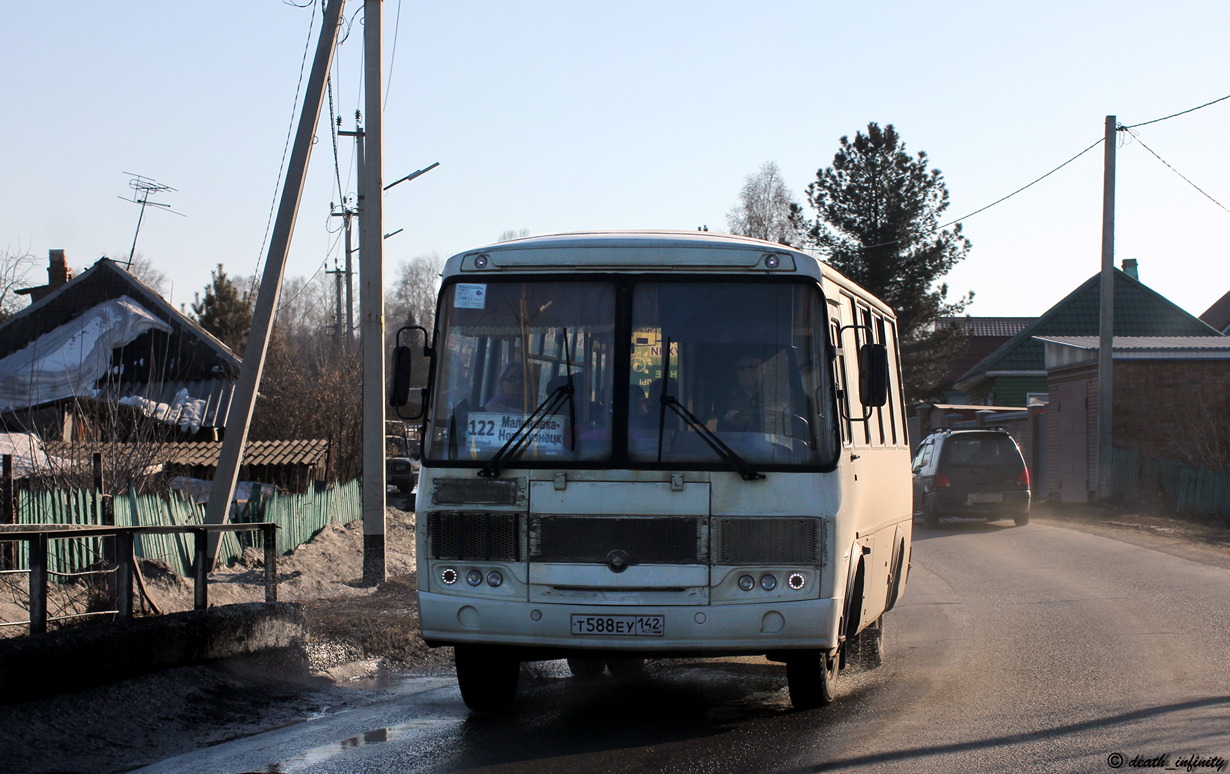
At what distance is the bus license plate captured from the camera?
22.2 feet

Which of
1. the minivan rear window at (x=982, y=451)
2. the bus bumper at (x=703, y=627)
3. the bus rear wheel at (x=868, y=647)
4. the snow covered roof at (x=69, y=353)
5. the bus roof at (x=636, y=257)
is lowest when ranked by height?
the bus rear wheel at (x=868, y=647)

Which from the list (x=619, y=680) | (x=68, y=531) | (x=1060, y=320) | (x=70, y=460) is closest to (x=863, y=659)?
(x=619, y=680)

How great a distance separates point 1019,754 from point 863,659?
3.28 metres

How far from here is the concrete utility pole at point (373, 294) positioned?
47.5ft

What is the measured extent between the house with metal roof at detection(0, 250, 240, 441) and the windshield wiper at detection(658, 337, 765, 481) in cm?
2193

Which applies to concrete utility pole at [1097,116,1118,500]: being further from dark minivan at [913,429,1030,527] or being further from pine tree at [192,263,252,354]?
pine tree at [192,263,252,354]

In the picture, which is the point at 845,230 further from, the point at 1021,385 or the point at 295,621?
the point at 295,621

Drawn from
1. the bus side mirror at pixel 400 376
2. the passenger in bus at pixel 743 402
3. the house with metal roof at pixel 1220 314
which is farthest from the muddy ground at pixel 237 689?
the house with metal roof at pixel 1220 314

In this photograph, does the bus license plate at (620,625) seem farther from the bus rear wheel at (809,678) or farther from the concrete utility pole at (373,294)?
the concrete utility pole at (373,294)

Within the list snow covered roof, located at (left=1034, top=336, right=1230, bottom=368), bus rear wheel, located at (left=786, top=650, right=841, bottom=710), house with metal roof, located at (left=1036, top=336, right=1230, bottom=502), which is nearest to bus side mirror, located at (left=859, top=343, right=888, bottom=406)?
bus rear wheel, located at (left=786, top=650, right=841, bottom=710)

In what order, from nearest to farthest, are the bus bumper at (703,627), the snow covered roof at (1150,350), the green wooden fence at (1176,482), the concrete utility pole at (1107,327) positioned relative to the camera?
the bus bumper at (703,627) < the green wooden fence at (1176,482) < the concrete utility pole at (1107,327) < the snow covered roof at (1150,350)

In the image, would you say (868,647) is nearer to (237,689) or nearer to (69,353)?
(237,689)

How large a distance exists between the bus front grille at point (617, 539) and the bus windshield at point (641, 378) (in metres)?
0.31

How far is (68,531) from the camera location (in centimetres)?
804
